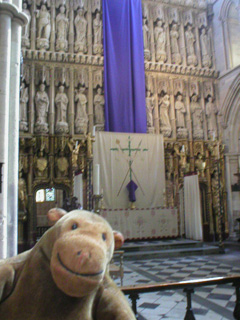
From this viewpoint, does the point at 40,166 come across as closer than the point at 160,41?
Yes

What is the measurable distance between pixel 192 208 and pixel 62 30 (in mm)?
7777

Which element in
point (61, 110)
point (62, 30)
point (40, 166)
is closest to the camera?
point (40, 166)

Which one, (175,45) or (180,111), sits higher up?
Result: (175,45)

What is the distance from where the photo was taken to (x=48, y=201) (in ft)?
43.0

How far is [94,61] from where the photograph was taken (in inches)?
438

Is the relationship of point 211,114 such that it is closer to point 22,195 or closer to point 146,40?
point 146,40

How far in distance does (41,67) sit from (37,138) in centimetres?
264

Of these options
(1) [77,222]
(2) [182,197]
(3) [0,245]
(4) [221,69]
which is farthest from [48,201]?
(1) [77,222]

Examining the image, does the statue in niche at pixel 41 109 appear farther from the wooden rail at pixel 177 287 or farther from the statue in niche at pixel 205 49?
the wooden rail at pixel 177 287

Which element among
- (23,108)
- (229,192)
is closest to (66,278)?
(23,108)

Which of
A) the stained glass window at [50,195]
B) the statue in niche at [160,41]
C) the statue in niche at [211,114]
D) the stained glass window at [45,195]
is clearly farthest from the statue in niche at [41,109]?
the statue in niche at [211,114]

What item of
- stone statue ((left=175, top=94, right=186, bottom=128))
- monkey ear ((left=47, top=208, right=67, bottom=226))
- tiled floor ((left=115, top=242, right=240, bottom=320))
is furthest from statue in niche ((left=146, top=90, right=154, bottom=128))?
monkey ear ((left=47, top=208, right=67, bottom=226))

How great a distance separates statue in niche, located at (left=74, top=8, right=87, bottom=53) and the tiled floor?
7834 millimetres

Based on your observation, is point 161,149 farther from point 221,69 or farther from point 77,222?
point 77,222
